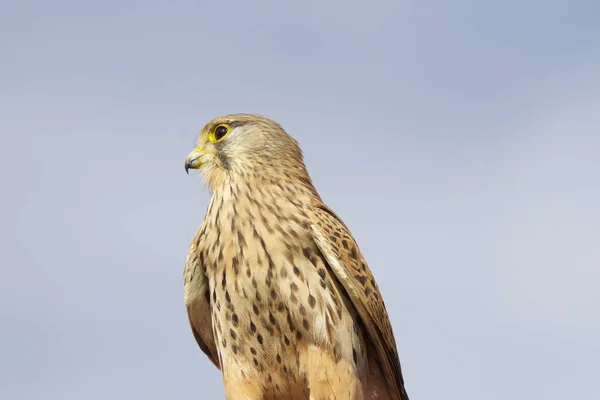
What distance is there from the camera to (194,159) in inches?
302

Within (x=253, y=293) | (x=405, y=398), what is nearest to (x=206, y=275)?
(x=253, y=293)

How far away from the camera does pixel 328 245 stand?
6.75 meters

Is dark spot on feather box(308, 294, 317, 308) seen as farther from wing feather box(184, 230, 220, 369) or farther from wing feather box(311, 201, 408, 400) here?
wing feather box(184, 230, 220, 369)

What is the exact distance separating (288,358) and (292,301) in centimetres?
45

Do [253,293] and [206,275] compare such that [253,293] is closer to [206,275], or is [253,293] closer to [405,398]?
[206,275]

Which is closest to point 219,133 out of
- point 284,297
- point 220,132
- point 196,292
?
point 220,132

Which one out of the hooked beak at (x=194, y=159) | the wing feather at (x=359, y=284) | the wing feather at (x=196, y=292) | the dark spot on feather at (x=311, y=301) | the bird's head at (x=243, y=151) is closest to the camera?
the dark spot on feather at (x=311, y=301)

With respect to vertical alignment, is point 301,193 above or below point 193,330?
above

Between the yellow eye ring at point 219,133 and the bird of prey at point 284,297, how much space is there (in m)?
0.44

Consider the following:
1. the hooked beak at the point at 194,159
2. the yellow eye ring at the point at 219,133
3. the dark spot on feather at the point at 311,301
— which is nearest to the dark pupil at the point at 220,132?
the yellow eye ring at the point at 219,133

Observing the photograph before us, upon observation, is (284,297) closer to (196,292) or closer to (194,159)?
(196,292)

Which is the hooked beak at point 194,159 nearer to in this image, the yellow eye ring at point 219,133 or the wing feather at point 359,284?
the yellow eye ring at point 219,133

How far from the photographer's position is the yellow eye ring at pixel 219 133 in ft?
25.2

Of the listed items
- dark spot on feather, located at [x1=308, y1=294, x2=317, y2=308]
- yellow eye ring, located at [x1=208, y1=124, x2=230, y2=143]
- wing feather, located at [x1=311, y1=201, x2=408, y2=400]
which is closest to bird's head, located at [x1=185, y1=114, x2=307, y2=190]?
yellow eye ring, located at [x1=208, y1=124, x2=230, y2=143]
